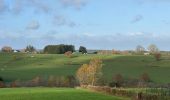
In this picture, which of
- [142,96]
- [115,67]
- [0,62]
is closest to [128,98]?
[142,96]

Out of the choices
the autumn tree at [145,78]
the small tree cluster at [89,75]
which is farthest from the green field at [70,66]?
the small tree cluster at [89,75]

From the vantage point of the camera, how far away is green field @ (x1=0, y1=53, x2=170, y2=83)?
415 feet

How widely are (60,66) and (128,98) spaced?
106 meters

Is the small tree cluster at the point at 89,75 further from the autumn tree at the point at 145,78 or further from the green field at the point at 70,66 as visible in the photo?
the autumn tree at the point at 145,78

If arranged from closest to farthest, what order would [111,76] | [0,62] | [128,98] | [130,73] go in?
[128,98] → [111,76] → [130,73] → [0,62]

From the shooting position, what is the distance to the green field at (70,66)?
126613mm

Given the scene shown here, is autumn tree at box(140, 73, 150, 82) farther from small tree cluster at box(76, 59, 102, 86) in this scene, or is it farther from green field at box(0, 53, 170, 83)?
small tree cluster at box(76, 59, 102, 86)

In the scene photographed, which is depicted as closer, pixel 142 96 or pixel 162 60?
pixel 142 96

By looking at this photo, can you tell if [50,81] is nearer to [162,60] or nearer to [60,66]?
[60,66]

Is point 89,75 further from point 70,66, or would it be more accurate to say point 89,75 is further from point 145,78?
A: point 70,66

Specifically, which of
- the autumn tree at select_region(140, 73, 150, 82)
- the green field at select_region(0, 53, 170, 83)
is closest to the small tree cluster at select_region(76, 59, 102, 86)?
the green field at select_region(0, 53, 170, 83)

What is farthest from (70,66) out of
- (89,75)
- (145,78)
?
(89,75)

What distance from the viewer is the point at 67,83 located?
100250 millimetres

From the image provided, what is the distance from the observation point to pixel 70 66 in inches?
5807
